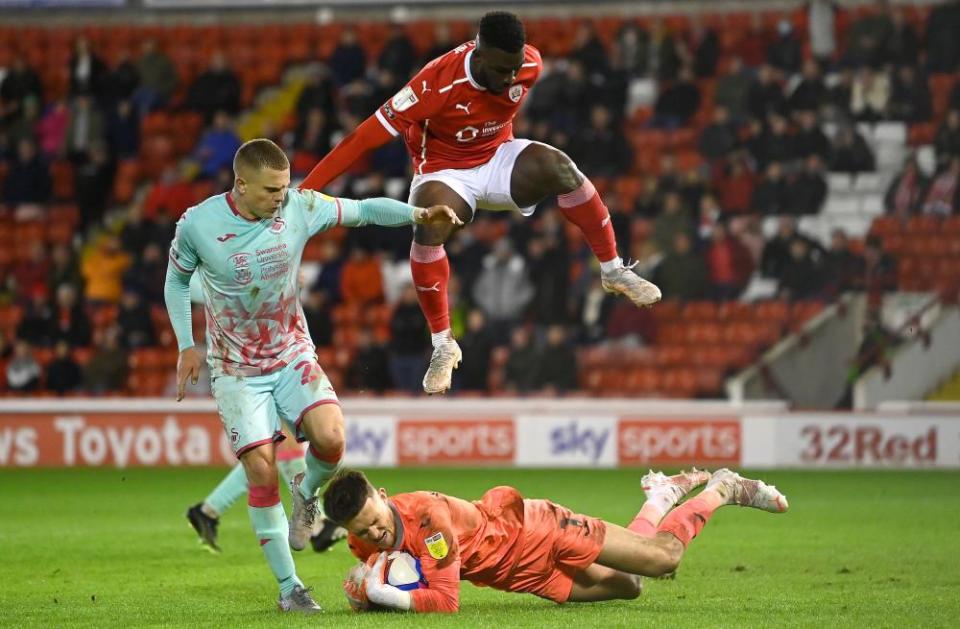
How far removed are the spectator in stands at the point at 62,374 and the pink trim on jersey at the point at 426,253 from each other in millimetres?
10223

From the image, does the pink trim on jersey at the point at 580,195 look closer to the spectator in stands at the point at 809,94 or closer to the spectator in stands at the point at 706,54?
the spectator in stands at the point at 809,94

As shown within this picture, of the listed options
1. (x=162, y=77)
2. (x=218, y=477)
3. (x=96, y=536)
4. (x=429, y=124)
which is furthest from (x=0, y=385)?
(x=429, y=124)

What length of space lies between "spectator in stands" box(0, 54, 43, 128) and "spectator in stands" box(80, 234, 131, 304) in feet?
11.4

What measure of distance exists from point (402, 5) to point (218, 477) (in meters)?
Result: 8.94

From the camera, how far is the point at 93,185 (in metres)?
19.8

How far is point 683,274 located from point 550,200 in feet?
7.42

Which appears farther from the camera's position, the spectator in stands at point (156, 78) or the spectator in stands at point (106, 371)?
the spectator in stands at point (156, 78)

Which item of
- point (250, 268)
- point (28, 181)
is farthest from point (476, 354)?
point (250, 268)

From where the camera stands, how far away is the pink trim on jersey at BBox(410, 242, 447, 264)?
26.3ft

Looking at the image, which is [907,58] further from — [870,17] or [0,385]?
[0,385]

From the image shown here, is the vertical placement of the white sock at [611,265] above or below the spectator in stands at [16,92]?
below

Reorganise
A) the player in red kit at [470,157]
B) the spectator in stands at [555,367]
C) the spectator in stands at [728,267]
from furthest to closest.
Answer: the spectator in stands at [728,267]
the spectator in stands at [555,367]
the player in red kit at [470,157]

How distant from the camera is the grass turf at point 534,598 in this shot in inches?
273

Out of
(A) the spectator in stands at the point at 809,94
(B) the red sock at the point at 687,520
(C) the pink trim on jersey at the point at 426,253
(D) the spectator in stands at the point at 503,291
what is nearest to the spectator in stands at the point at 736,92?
(A) the spectator in stands at the point at 809,94
